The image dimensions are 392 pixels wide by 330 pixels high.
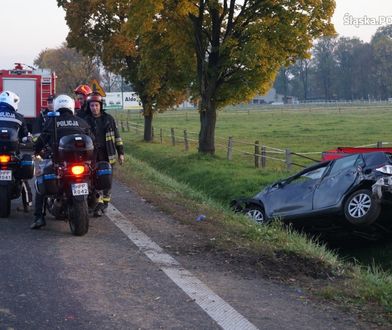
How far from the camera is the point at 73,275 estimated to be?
572 cm

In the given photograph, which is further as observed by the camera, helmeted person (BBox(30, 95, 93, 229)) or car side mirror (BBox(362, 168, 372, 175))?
car side mirror (BBox(362, 168, 372, 175))

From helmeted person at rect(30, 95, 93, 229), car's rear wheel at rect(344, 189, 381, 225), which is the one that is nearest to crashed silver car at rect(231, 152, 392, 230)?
car's rear wheel at rect(344, 189, 381, 225)

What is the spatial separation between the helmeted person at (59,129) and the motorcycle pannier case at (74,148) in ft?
0.87

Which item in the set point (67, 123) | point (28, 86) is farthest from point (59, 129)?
point (28, 86)

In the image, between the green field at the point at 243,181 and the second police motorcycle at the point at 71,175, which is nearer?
the green field at the point at 243,181

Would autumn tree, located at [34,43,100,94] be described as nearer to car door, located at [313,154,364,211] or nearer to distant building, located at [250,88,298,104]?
car door, located at [313,154,364,211]

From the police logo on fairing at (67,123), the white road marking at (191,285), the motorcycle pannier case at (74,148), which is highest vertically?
the police logo on fairing at (67,123)

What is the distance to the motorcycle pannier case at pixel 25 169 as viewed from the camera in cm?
902

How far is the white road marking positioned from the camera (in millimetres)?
4562

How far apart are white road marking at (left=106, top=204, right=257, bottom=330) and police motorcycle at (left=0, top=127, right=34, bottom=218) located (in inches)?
72.2

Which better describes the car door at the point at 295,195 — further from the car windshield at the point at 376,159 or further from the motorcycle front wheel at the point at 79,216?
the motorcycle front wheel at the point at 79,216

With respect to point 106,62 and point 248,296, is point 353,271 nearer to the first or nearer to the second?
point 248,296

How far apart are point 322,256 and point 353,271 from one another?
1.52 ft

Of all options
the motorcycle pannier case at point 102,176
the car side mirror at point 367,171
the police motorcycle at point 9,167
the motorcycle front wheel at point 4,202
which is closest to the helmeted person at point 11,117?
the police motorcycle at point 9,167
